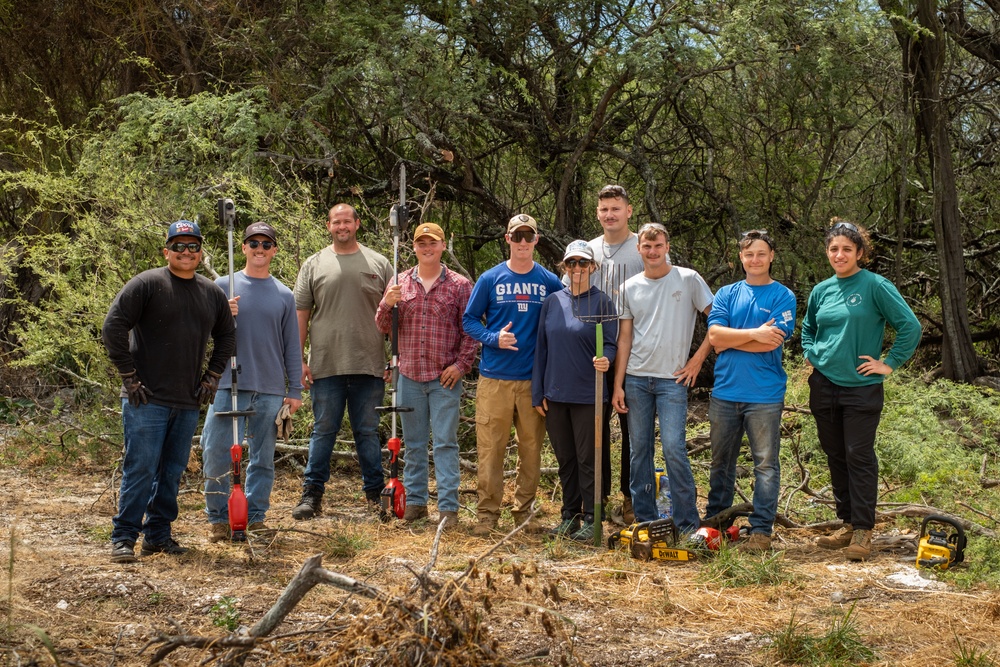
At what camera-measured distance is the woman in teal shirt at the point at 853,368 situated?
6066mm

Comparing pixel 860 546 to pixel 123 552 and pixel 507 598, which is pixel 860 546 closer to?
pixel 507 598

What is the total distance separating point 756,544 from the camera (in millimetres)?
6012

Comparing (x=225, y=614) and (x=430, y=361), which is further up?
(x=430, y=361)

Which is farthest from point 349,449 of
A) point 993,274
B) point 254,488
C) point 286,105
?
point 993,274

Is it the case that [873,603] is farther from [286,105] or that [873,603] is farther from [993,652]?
[286,105]

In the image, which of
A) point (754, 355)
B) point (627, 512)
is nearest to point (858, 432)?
point (754, 355)

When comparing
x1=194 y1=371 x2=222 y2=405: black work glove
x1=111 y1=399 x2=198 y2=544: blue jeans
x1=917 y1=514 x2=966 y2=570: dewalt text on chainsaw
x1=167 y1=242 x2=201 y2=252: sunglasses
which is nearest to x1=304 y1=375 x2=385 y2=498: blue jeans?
x1=194 y1=371 x2=222 y2=405: black work glove

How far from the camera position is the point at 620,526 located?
22.2 ft

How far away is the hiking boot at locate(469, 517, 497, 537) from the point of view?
6559 mm

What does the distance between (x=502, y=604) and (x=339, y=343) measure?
285 cm

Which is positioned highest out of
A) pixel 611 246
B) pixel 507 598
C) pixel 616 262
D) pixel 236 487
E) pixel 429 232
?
pixel 429 232

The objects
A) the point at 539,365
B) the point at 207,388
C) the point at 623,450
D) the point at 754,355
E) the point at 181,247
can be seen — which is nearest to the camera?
the point at 181,247

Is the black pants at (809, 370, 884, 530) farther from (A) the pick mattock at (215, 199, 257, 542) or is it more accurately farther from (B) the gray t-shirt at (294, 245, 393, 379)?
(A) the pick mattock at (215, 199, 257, 542)

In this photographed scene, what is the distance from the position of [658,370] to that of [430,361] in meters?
1.57
